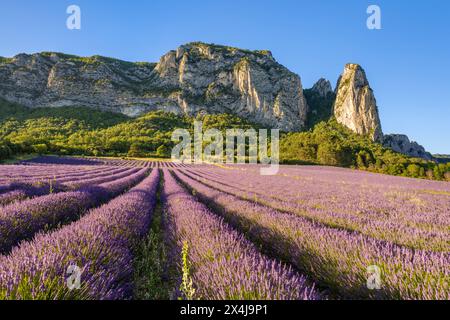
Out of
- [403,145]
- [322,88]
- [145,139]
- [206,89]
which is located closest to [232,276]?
[145,139]

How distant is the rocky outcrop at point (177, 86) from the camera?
10694 centimetres

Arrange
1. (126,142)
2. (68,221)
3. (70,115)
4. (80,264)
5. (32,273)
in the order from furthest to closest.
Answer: (70,115), (126,142), (68,221), (80,264), (32,273)

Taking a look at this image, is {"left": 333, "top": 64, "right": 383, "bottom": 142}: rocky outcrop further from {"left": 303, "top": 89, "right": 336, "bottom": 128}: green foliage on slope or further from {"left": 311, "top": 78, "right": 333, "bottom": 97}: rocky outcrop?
{"left": 311, "top": 78, "right": 333, "bottom": 97}: rocky outcrop

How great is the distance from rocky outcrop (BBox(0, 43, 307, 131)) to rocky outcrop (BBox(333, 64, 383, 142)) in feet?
54.9

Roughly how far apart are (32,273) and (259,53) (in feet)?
472

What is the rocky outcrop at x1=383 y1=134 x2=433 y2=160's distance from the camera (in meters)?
96.1

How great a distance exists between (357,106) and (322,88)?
31.8 metres

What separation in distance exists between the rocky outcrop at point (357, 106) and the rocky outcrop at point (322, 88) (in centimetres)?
1278

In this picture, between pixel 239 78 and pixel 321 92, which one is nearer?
pixel 239 78
